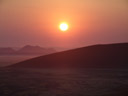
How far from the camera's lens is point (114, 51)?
1895 inches

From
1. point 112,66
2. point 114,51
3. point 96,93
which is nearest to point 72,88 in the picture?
point 96,93

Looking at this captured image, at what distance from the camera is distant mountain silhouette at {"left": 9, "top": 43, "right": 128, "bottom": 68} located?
141 feet

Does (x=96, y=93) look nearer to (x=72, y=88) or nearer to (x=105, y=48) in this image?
(x=72, y=88)

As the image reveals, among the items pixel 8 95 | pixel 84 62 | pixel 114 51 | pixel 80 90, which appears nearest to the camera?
pixel 8 95

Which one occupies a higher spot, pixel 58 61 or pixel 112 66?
pixel 58 61

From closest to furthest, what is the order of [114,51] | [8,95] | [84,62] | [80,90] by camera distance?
[8,95] < [80,90] < [84,62] < [114,51]

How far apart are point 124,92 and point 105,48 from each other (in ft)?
107

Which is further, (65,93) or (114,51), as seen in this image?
(114,51)

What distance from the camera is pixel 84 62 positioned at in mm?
44562

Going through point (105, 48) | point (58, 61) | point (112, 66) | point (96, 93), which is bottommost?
point (96, 93)

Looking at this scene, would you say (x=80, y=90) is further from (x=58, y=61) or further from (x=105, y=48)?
(x=105, y=48)

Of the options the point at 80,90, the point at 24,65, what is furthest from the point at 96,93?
the point at 24,65

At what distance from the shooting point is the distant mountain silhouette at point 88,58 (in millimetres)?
42969

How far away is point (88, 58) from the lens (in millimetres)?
46156
